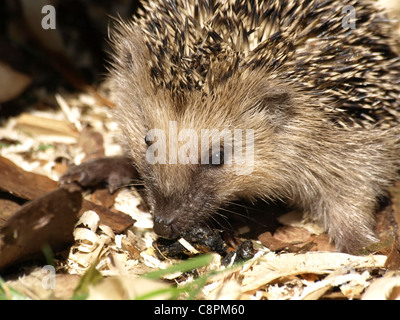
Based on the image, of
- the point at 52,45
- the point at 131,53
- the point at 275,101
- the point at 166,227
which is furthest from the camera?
the point at 52,45

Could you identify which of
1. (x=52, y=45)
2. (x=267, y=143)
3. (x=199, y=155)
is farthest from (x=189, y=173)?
(x=52, y=45)

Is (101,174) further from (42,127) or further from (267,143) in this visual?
(267,143)

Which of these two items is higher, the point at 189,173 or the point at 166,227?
the point at 189,173

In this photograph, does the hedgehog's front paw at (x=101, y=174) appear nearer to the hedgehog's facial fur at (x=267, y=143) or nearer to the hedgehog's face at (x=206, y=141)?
the hedgehog's facial fur at (x=267, y=143)

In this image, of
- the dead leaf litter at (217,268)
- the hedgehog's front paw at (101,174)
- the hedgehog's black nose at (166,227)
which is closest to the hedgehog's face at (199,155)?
the hedgehog's black nose at (166,227)

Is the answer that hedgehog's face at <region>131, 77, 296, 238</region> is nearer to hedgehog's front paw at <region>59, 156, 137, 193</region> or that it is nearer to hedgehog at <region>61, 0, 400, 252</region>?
hedgehog at <region>61, 0, 400, 252</region>

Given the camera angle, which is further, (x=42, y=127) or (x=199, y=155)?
(x=42, y=127)
